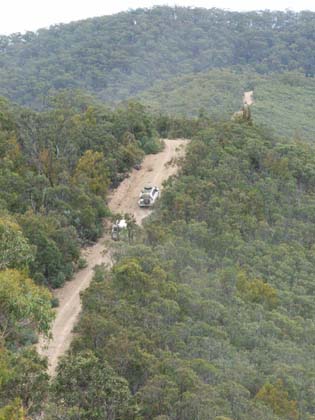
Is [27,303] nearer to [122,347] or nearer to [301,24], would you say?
[122,347]

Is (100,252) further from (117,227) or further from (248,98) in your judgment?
(248,98)

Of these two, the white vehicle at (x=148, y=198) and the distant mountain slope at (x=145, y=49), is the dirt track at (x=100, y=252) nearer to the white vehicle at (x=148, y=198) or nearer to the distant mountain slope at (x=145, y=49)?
the white vehicle at (x=148, y=198)

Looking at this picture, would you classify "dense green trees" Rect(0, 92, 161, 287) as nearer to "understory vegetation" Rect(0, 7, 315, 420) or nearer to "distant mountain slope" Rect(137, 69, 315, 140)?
"understory vegetation" Rect(0, 7, 315, 420)

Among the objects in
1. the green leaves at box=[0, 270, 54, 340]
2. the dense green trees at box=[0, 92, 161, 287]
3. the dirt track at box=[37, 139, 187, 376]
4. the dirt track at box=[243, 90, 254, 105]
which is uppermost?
the green leaves at box=[0, 270, 54, 340]

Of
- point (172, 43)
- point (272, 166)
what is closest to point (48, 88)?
point (172, 43)

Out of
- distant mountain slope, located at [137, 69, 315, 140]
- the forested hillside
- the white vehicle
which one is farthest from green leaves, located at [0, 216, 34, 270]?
distant mountain slope, located at [137, 69, 315, 140]

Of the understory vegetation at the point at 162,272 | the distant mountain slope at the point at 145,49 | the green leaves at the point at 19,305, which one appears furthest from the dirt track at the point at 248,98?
the green leaves at the point at 19,305
